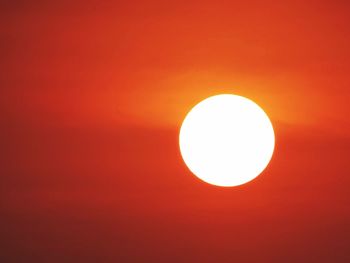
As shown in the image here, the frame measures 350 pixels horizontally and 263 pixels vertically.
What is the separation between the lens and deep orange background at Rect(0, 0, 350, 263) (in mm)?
1969

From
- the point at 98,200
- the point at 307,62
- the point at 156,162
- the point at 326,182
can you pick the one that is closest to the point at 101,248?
the point at 98,200

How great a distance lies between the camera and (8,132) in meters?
2.14

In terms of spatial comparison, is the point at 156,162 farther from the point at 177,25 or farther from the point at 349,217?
the point at 349,217

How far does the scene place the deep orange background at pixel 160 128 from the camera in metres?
1.97

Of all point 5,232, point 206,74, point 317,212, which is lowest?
point 5,232

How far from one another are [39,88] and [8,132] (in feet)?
0.70

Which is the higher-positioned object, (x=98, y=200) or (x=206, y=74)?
(x=206, y=74)

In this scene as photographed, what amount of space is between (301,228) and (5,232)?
1142 millimetres

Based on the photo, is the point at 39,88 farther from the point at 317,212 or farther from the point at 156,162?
the point at 317,212

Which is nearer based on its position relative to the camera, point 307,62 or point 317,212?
point 307,62

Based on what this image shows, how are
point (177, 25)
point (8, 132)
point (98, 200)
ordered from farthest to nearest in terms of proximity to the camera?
point (98, 200) → point (8, 132) → point (177, 25)

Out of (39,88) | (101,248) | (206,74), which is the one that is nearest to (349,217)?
(206,74)

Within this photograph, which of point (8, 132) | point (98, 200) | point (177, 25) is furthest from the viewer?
point (98, 200)

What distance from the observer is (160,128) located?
6.95 feet
